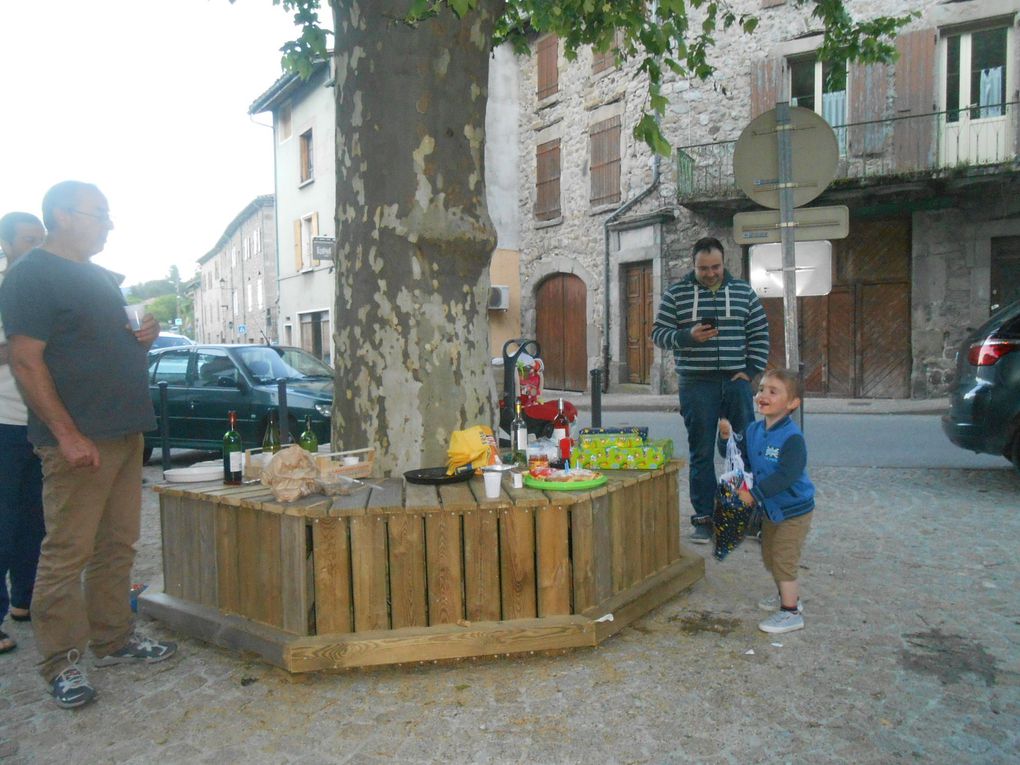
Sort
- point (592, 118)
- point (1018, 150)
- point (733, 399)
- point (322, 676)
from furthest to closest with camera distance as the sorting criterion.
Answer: point (592, 118)
point (1018, 150)
point (733, 399)
point (322, 676)

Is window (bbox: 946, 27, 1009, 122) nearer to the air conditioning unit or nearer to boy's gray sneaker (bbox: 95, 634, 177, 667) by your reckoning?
the air conditioning unit

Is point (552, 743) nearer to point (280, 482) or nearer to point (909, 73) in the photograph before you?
point (280, 482)

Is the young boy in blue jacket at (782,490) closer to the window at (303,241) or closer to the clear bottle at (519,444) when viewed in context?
the clear bottle at (519,444)

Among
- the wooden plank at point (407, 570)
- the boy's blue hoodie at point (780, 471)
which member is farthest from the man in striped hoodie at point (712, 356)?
the wooden plank at point (407, 570)

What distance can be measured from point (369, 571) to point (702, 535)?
2.55m

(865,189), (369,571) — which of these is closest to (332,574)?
(369,571)

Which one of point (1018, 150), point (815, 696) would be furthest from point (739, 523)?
point (1018, 150)

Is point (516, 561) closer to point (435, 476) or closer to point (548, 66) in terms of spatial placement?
point (435, 476)

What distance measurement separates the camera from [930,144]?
557 inches

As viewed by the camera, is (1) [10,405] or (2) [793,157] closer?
(1) [10,405]

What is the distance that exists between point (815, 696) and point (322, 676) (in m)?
1.88

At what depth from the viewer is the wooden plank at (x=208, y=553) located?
356 cm

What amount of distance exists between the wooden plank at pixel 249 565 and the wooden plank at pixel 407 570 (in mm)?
599

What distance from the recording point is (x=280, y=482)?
333 cm
